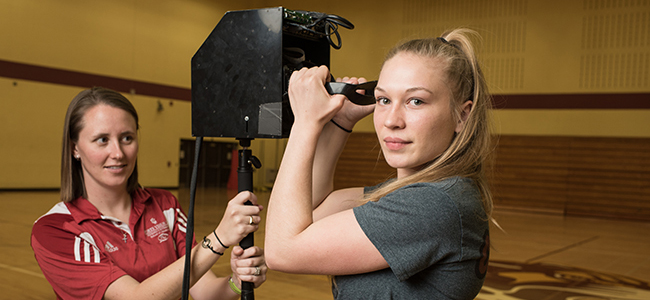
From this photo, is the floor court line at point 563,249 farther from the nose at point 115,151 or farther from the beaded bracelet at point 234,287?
the nose at point 115,151

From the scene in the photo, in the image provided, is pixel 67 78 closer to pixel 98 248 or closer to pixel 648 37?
pixel 98 248

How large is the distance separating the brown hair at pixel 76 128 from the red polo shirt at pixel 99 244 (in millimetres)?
49

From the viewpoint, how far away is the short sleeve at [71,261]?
144 cm

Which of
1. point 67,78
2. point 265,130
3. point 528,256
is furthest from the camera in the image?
point 67,78

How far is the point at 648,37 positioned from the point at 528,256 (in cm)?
627

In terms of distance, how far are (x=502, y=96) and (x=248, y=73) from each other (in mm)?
8409

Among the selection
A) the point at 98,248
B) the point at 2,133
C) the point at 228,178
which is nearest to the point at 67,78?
the point at 2,133

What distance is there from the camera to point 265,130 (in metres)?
1.22

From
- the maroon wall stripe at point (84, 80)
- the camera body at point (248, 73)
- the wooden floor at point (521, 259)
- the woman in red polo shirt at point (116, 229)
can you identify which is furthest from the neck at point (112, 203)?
the maroon wall stripe at point (84, 80)

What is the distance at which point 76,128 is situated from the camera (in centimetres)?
160

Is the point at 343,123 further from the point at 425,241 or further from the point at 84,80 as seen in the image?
the point at 84,80

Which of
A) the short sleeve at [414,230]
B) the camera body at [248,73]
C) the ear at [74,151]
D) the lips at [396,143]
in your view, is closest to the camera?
the short sleeve at [414,230]

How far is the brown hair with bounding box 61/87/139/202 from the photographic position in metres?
1.57

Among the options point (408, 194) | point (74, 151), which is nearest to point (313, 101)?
point (408, 194)
